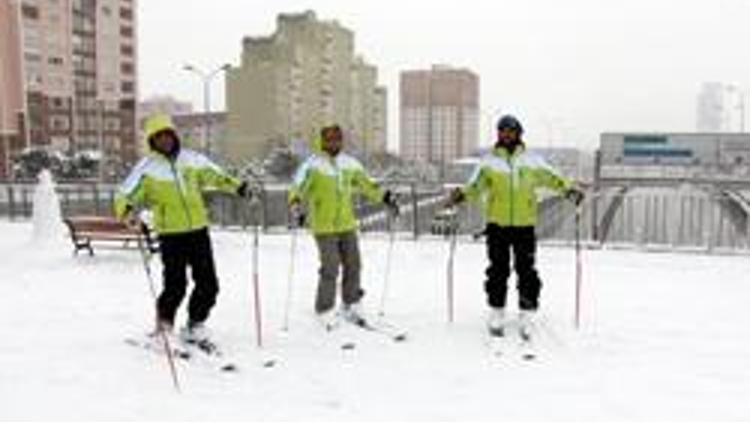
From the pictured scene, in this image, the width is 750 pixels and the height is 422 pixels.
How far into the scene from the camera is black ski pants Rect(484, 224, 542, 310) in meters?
7.20

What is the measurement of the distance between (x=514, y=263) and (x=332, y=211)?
1654 mm

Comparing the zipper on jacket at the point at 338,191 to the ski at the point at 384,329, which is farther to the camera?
the zipper on jacket at the point at 338,191

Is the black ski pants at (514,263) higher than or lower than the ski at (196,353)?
higher

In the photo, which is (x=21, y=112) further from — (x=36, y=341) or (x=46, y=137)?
(x=36, y=341)

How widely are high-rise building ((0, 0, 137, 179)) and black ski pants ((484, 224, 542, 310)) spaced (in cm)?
6671

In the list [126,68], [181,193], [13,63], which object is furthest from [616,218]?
[126,68]

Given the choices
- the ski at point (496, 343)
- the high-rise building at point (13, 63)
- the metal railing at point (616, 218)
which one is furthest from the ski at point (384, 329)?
the high-rise building at point (13, 63)

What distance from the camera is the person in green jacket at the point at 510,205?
7152mm

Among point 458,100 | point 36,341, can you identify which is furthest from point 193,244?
point 458,100

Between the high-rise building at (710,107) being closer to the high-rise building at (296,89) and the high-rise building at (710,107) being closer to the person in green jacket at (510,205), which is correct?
the high-rise building at (296,89)

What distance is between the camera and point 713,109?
11669 centimetres

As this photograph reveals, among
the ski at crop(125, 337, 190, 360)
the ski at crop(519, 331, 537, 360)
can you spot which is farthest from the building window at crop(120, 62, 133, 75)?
the ski at crop(519, 331, 537, 360)

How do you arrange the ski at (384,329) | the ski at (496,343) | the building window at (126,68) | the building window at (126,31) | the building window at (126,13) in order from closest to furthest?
1. the ski at (496,343)
2. the ski at (384,329)
3. the building window at (126,68)
4. the building window at (126,31)
5. the building window at (126,13)

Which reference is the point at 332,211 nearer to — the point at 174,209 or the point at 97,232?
the point at 174,209
